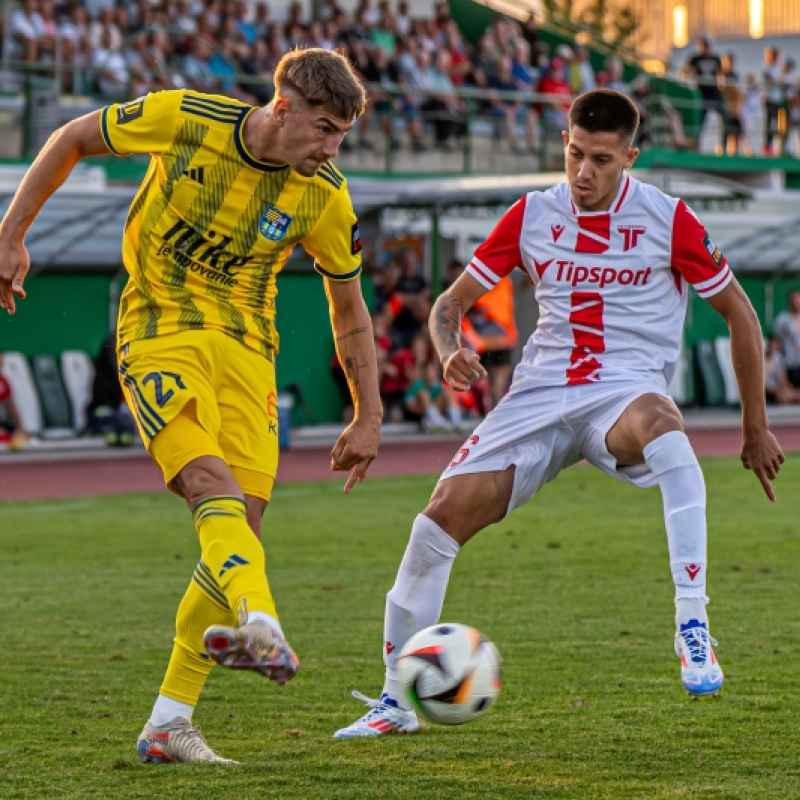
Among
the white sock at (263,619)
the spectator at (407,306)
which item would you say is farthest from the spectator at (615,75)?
the white sock at (263,619)

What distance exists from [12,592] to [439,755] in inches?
190

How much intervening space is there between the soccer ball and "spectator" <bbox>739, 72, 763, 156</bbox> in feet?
88.4

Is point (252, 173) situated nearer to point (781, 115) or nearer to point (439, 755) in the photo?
point (439, 755)

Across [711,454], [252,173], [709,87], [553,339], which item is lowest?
[711,454]

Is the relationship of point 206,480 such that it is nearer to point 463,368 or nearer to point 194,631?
point 194,631

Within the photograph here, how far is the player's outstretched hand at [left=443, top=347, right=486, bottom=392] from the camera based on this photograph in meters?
5.71

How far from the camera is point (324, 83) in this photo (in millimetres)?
4875

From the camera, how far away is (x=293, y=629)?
327 inches

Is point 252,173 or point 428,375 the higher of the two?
point 252,173

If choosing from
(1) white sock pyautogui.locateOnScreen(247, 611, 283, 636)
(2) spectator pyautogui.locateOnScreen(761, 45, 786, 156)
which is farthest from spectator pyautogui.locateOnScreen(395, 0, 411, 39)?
(1) white sock pyautogui.locateOnScreen(247, 611, 283, 636)

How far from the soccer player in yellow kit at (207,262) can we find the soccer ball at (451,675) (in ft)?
2.08

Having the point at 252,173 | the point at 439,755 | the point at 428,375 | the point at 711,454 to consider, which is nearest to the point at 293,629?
the point at 439,755

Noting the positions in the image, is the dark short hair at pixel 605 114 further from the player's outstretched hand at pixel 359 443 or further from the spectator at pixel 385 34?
the spectator at pixel 385 34

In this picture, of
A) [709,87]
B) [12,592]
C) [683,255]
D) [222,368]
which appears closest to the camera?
[222,368]
